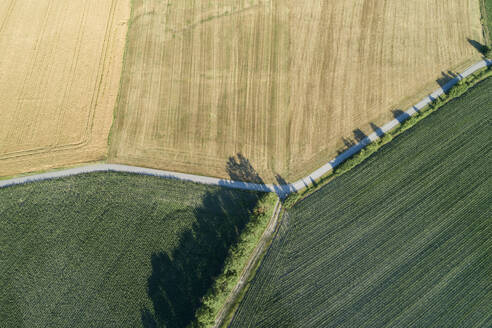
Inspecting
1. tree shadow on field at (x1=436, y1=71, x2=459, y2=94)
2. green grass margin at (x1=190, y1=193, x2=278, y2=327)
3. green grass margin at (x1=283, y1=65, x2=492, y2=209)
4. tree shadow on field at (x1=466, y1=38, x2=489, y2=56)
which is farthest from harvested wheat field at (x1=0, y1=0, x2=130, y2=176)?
tree shadow on field at (x1=466, y1=38, x2=489, y2=56)

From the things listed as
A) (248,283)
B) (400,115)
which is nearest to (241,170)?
(248,283)

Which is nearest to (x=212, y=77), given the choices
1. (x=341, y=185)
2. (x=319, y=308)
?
(x=341, y=185)

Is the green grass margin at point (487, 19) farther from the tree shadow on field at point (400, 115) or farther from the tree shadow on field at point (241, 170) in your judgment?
the tree shadow on field at point (241, 170)

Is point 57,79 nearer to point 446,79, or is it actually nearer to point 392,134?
point 392,134

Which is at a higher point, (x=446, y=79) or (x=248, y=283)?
(x=446, y=79)

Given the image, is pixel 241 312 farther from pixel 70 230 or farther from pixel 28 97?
pixel 28 97

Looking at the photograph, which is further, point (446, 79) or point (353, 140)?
point (446, 79)
